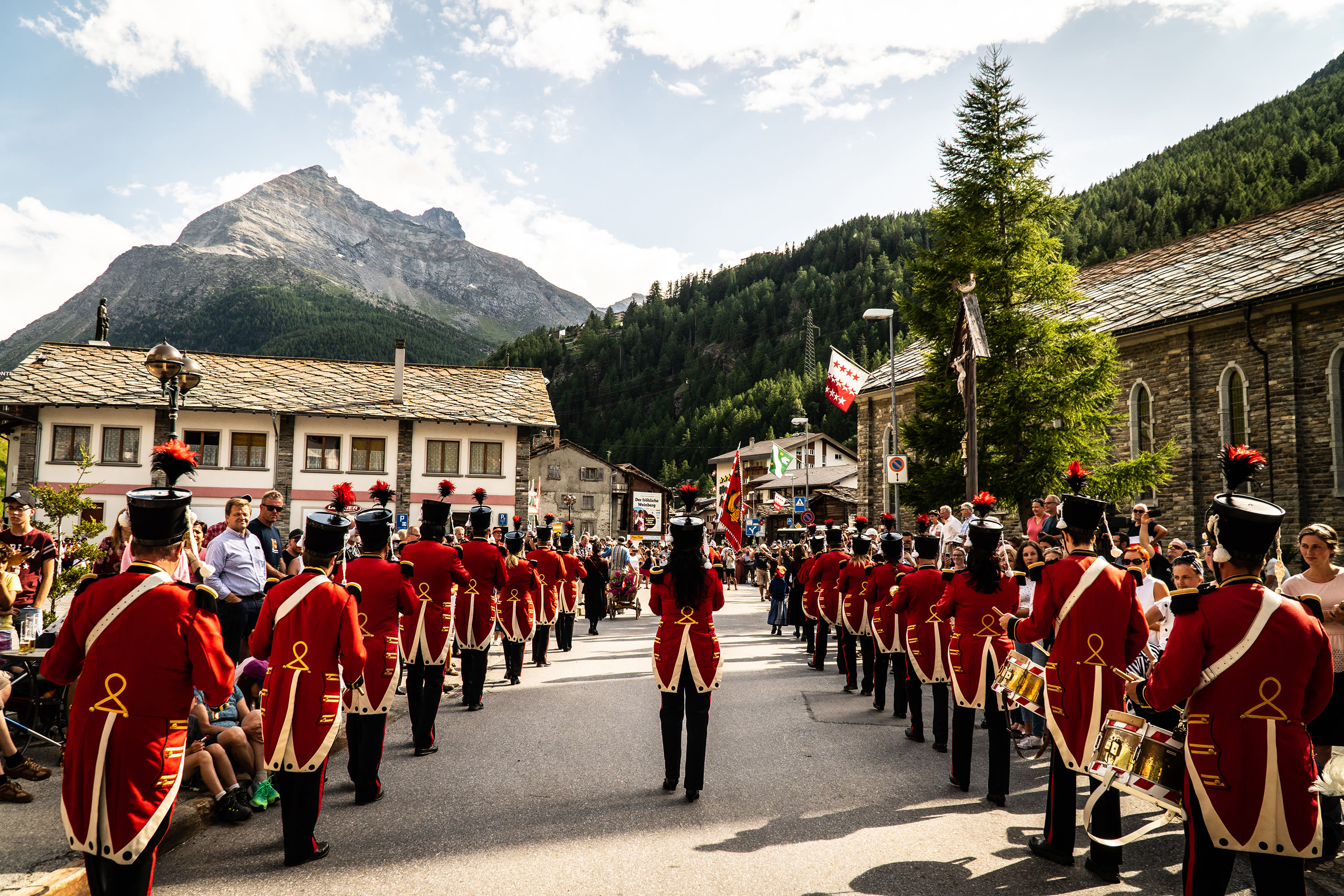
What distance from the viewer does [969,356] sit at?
1523cm

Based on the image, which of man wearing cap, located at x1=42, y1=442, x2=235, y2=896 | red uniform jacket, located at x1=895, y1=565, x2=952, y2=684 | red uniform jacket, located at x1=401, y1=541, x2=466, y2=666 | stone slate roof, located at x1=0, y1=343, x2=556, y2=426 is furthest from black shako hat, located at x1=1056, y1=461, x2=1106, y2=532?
stone slate roof, located at x1=0, y1=343, x2=556, y2=426

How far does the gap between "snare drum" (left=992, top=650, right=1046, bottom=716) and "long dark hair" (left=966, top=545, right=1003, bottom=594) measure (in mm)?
821

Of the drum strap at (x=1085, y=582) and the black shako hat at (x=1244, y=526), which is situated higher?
the black shako hat at (x=1244, y=526)

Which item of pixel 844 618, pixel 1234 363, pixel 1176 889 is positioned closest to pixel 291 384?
pixel 844 618

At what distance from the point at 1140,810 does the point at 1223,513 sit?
137 inches

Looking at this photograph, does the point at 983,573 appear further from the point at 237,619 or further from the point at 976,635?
the point at 237,619

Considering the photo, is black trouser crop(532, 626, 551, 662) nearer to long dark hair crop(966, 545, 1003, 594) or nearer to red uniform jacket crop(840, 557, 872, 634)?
red uniform jacket crop(840, 557, 872, 634)

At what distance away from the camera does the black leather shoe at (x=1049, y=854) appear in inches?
195

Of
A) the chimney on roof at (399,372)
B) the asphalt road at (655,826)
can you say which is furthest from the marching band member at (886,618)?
the chimney on roof at (399,372)

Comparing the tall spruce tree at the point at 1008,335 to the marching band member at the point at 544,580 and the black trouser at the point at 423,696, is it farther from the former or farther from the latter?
the black trouser at the point at 423,696

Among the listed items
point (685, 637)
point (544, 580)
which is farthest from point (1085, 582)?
point (544, 580)

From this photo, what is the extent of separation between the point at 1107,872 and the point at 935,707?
3.29 metres

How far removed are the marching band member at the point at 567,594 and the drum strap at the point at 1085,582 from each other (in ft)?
31.4

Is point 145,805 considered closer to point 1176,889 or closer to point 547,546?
point 1176,889
